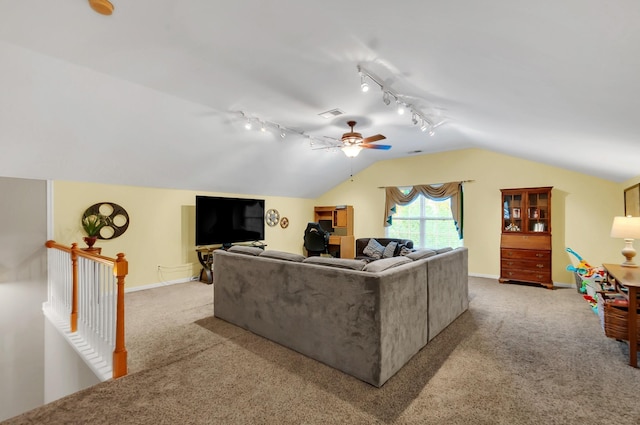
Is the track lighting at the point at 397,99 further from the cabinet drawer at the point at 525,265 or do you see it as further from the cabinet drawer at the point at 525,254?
the cabinet drawer at the point at 525,265

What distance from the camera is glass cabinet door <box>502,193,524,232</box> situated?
5359mm

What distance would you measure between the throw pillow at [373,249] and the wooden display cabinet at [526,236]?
2.28 meters

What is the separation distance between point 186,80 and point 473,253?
6091 mm

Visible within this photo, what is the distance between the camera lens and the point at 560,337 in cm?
298

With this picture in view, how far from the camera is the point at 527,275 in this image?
5.14 m

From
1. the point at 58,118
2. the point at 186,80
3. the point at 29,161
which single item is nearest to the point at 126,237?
the point at 29,161

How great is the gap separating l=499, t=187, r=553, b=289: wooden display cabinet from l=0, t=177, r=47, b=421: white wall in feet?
25.0

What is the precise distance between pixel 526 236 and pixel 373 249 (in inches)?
111

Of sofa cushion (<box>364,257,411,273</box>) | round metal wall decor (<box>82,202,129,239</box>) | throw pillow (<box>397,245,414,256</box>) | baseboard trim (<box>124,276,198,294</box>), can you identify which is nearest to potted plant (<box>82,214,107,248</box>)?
round metal wall decor (<box>82,202,129,239</box>)

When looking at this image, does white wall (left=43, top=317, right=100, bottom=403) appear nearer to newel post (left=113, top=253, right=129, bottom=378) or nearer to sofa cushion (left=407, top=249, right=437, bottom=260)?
newel post (left=113, top=253, right=129, bottom=378)

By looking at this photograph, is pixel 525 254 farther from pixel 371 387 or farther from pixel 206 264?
pixel 206 264

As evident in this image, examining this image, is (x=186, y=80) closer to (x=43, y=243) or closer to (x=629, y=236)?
(x=43, y=243)

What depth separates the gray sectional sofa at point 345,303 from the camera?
2.16m

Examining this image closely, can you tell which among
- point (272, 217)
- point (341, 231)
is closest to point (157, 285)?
point (272, 217)
